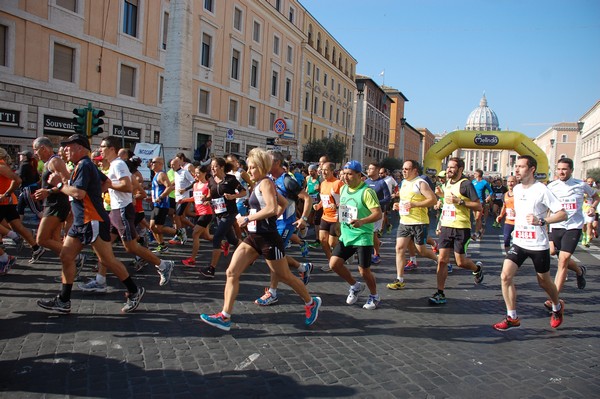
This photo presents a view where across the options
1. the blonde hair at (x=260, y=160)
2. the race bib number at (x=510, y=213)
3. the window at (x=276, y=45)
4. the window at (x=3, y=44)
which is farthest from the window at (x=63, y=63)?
the window at (x=276, y=45)

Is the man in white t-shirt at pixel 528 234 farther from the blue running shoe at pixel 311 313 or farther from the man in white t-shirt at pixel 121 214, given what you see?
the man in white t-shirt at pixel 121 214

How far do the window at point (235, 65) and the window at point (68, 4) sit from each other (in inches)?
525

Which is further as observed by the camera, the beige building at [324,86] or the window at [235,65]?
the beige building at [324,86]

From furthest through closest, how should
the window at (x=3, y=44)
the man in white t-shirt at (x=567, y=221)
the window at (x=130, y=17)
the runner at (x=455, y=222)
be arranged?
the window at (x=130, y=17)
the window at (x=3, y=44)
the man in white t-shirt at (x=567, y=221)
the runner at (x=455, y=222)

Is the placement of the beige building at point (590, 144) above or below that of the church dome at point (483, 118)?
below

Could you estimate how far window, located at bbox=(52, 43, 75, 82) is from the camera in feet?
63.4

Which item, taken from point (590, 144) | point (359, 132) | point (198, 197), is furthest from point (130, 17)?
point (590, 144)

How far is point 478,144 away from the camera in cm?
2389

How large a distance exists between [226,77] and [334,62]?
80.6ft

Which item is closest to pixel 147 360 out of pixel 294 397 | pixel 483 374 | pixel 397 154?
pixel 294 397

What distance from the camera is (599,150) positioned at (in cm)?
8088

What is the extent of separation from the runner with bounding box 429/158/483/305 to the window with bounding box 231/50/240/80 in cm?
2769

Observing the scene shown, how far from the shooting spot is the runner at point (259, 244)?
15.8 ft

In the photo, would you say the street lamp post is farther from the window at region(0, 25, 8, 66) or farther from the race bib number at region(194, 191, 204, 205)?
the race bib number at region(194, 191, 204, 205)
